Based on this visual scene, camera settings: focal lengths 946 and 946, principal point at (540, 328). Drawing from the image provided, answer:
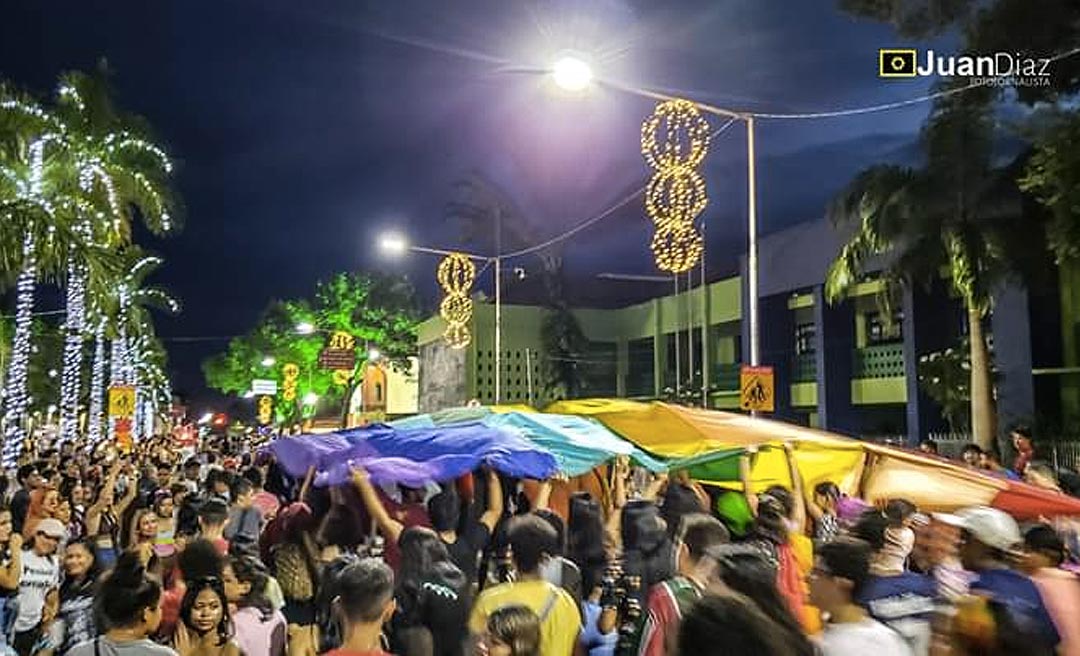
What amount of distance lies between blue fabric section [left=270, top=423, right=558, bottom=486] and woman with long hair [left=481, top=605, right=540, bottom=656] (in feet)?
14.0

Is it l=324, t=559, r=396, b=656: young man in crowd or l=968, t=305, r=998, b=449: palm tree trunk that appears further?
l=968, t=305, r=998, b=449: palm tree trunk

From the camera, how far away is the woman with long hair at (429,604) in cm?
478

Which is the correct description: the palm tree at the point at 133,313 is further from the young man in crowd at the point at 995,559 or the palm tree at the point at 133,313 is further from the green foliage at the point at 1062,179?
the young man in crowd at the point at 995,559

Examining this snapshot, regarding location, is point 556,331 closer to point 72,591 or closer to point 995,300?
point 995,300

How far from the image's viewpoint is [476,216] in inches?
1753

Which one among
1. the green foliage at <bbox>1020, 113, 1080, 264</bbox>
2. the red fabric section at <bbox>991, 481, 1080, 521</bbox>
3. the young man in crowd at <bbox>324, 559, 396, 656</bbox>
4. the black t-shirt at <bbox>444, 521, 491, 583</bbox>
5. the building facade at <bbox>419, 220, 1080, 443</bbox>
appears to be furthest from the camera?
the building facade at <bbox>419, 220, 1080, 443</bbox>

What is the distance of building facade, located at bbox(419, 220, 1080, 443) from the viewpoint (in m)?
23.0

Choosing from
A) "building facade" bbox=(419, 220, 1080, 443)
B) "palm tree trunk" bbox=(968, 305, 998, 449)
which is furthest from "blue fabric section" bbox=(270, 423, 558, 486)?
"palm tree trunk" bbox=(968, 305, 998, 449)

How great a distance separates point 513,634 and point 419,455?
5.37m

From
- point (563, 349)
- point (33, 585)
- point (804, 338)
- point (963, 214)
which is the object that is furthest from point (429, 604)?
point (563, 349)

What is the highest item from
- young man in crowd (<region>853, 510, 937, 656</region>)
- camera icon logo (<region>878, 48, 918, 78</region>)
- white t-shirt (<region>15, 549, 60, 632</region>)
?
camera icon logo (<region>878, 48, 918, 78</region>)

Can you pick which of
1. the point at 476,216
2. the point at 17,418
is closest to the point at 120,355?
the point at 476,216

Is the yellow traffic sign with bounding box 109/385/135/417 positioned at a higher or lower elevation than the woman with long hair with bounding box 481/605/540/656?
higher

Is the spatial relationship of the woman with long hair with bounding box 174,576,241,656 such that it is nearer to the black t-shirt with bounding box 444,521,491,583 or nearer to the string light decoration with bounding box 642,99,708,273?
the black t-shirt with bounding box 444,521,491,583
